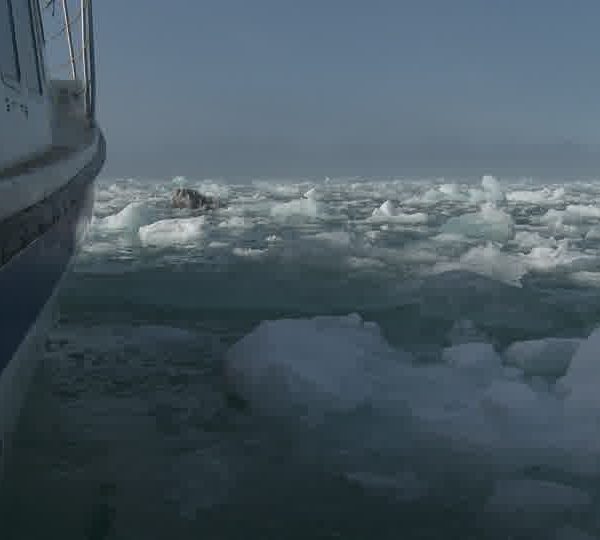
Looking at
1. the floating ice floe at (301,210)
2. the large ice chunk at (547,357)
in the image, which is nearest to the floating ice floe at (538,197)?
the floating ice floe at (301,210)

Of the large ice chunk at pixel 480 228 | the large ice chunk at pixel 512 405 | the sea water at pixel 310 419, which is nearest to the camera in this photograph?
the sea water at pixel 310 419

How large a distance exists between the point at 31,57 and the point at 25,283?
242 cm

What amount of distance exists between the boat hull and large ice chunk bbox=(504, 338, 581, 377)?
3768mm

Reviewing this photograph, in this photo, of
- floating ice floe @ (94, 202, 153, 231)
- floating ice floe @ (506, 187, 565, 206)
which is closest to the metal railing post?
floating ice floe @ (94, 202, 153, 231)

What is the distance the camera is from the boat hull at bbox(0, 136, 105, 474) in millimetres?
2180

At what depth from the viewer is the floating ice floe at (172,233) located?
12.6m

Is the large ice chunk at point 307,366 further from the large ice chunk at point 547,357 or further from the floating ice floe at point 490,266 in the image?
the floating ice floe at point 490,266

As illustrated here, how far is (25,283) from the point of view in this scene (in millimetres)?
2553

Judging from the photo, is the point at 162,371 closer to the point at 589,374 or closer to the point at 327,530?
the point at 327,530

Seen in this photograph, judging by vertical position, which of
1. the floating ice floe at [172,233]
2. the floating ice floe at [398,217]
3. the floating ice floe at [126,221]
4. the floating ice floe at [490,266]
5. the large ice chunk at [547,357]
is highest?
the large ice chunk at [547,357]

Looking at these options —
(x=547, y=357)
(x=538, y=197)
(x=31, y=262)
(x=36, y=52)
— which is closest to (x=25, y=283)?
(x=31, y=262)

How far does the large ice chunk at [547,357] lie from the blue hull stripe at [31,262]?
12.4 ft

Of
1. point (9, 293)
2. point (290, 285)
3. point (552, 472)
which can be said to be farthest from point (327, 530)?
point (290, 285)

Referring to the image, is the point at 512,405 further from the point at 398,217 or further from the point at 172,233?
the point at 398,217
